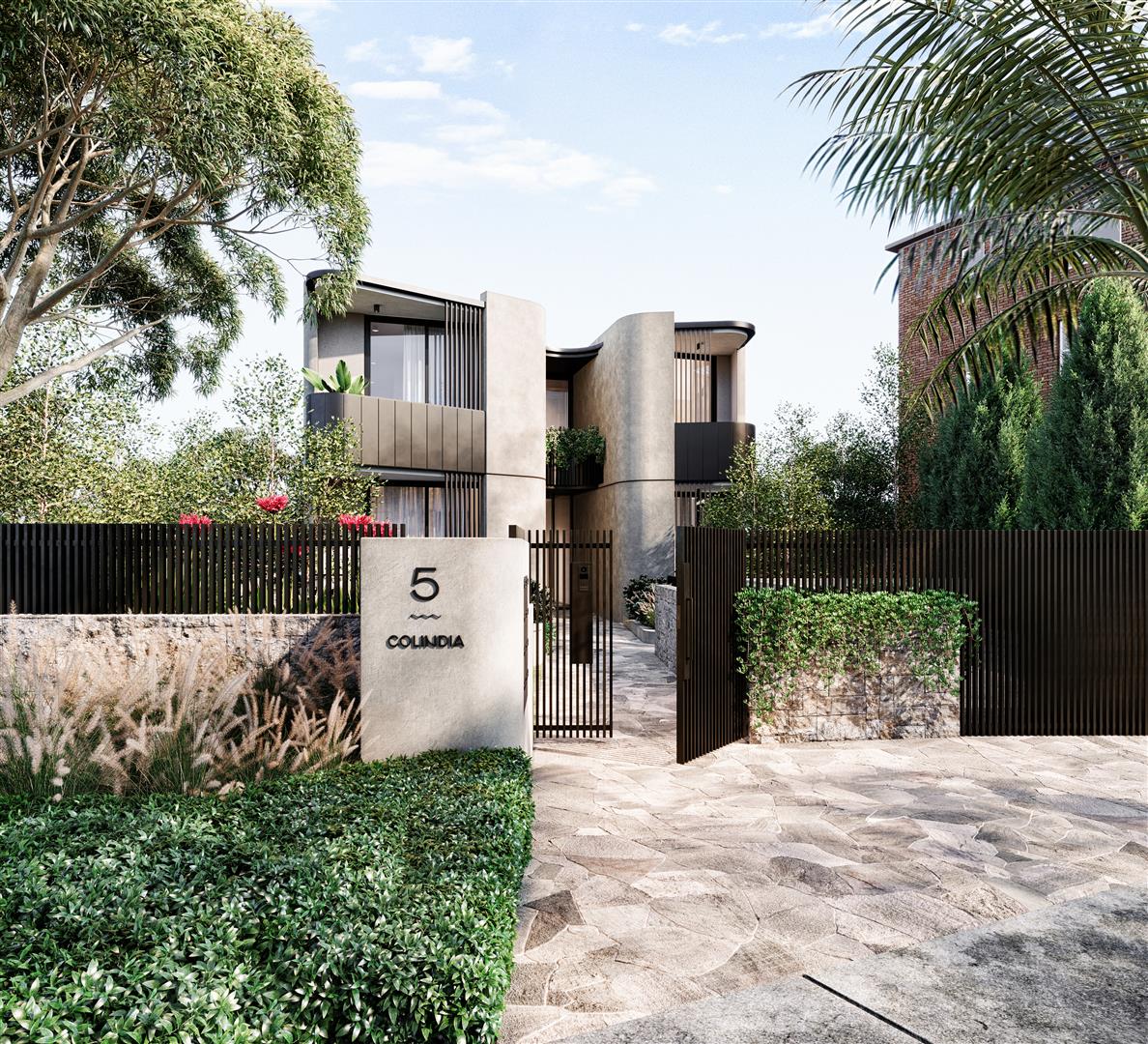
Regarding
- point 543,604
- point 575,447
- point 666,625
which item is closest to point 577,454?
point 575,447

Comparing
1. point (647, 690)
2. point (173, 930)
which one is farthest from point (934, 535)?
point (173, 930)

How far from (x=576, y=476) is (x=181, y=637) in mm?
15824

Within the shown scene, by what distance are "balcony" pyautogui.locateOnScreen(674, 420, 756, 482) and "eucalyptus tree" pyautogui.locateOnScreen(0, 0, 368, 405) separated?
32.5 ft

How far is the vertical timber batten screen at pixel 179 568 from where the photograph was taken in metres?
8.75

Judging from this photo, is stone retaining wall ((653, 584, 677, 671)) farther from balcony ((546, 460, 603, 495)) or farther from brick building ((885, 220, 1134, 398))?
balcony ((546, 460, 603, 495))

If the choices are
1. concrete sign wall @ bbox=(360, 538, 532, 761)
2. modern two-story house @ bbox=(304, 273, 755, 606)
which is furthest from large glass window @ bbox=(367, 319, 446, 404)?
Answer: concrete sign wall @ bbox=(360, 538, 532, 761)

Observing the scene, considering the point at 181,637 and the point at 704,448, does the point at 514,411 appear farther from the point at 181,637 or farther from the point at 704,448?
the point at 181,637

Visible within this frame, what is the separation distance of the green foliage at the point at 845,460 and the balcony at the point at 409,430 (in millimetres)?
6277

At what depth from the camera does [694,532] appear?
8.12 m

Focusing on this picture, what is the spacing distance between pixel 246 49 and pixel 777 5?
800 centimetres

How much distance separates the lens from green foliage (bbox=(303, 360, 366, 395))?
18000mm

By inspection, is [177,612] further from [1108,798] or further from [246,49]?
[1108,798]

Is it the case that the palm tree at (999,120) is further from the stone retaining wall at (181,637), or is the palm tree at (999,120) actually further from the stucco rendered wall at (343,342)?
the stucco rendered wall at (343,342)

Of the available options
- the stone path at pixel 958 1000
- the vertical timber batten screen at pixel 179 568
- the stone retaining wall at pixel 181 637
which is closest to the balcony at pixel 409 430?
the vertical timber batten screen at pixel 179 568
